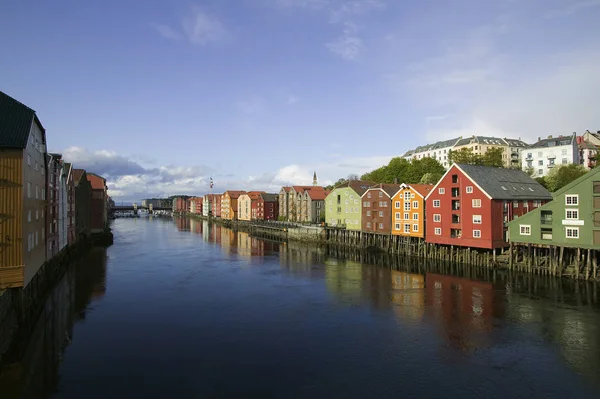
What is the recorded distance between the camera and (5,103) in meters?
20.6

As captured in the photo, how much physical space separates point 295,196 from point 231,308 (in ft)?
221

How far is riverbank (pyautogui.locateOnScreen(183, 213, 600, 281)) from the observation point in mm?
33250

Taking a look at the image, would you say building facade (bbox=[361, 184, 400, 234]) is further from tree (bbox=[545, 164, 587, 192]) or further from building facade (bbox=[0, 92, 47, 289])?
building facade (bbox=[0, 92, 47, 289])

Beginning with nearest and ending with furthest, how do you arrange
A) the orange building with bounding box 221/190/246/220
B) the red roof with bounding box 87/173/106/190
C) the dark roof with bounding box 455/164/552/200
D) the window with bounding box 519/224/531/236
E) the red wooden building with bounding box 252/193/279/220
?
the window with bounding box 519/224/531/236 < the dark roof with bounding box 455/164/552/200 < the red roof with bounding box 87/173/106/190 < the red wooden building with bounding box 252/193/279/220 < the orange building with bounding box 221/190/246/220

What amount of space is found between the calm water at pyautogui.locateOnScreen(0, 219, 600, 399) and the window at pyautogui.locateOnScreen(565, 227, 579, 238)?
416 centimetres

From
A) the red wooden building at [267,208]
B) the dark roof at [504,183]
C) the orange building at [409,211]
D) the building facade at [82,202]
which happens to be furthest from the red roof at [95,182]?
the dark roof at [504,183]

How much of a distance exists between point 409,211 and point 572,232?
20.4 meters

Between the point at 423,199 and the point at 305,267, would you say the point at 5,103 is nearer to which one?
the point at 305,267

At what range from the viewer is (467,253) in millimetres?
41531

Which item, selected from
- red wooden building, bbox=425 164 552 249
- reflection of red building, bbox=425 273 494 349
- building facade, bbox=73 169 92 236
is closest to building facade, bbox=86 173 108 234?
building facade, bbox=73 169 92 236

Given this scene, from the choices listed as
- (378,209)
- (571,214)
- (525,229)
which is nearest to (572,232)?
(571,214)

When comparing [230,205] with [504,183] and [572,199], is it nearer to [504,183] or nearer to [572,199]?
[504,183]

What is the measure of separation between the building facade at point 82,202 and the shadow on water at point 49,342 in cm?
2359

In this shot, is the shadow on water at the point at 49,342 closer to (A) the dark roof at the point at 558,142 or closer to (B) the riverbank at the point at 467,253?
(B) the riverbank at the point at 467,253
